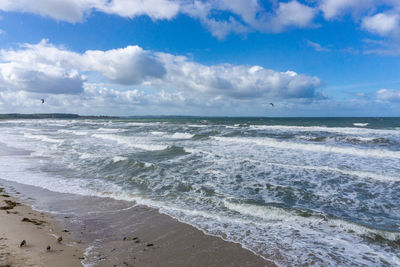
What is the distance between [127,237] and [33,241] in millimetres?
1877

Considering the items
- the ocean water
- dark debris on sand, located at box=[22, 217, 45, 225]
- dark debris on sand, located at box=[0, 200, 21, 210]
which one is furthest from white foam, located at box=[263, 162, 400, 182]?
dark debris on sand, located at box=[0, 200, 21, 210]

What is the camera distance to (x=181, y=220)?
6438 mm

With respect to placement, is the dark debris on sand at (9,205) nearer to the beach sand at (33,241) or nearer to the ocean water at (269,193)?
the beach sand at (33,241)

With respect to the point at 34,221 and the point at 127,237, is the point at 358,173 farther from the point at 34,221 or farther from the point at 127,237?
the point at 34,221

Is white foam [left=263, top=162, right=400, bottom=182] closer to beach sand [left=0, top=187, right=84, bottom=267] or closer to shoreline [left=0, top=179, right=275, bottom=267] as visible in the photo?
shoreline [left=0, top=179, right=275, bottom=267]

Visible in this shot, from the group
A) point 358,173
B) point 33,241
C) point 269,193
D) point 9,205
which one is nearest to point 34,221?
point 33,241

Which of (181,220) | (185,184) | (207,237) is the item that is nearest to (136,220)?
(181,220)

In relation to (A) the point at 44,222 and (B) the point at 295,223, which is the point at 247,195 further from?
(A) the point at 44,222

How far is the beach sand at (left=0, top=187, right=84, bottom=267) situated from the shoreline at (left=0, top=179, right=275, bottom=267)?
0.07 feet

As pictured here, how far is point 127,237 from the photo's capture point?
17.8 feet

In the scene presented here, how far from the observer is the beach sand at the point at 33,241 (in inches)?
166

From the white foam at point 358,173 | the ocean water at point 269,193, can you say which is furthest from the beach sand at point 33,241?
the white foam at point 358,173

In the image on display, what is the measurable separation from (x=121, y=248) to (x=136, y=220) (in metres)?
1.53

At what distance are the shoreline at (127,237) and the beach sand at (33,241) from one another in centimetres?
2
